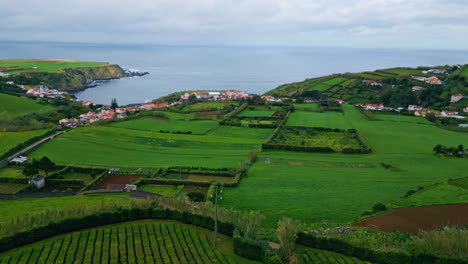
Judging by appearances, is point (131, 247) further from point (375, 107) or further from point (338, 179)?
point (375, 107)

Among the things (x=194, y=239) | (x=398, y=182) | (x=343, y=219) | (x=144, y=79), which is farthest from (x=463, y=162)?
(x=144, y=79)

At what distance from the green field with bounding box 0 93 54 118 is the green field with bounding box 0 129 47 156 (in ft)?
86.7

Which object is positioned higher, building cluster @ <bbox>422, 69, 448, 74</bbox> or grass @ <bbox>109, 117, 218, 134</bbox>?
building cluster @ <bbox>422, 69, 448, 74</bbox>

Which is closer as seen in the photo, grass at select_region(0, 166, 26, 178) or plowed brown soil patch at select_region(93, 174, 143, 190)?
plowed brown soil patch at select_region(93, 174, 143, 190)

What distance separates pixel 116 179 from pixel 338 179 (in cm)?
2451

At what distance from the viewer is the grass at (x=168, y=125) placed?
60.9 meters

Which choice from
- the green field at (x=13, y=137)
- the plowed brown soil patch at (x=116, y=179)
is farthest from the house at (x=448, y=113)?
the green field at (x=13, y=137)

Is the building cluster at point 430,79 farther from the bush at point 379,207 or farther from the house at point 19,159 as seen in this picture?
the house at point 19,159

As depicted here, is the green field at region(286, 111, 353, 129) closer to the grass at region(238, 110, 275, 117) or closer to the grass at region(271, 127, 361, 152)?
the grass at region(238, 110, 275, 117)

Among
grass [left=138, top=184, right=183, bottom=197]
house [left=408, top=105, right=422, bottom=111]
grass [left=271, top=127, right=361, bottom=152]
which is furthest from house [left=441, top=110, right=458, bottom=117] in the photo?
grass [left=138, top=184, right=183, bottom=197]

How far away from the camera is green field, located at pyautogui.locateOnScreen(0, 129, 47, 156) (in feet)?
150

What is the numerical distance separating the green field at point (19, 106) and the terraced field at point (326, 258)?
75.8 meters

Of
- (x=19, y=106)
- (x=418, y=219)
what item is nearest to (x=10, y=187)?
(x=418, y=219)

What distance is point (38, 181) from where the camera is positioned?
35000mm
